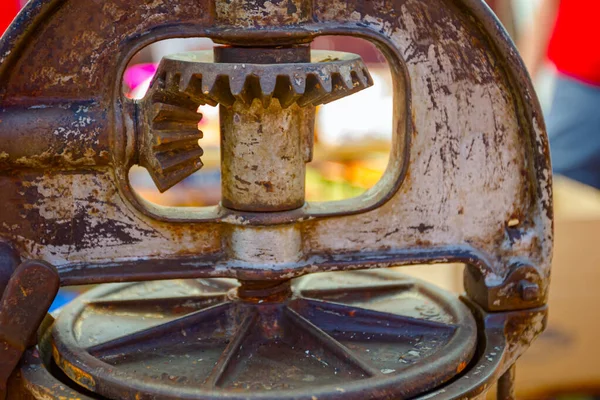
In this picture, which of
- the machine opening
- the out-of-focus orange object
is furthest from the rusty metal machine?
the machine opening

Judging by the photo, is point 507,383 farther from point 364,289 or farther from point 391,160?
point 391,160

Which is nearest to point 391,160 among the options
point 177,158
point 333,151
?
A: point 177,158

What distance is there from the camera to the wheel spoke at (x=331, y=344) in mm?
1029

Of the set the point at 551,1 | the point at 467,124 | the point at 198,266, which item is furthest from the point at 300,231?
the point at 551,1

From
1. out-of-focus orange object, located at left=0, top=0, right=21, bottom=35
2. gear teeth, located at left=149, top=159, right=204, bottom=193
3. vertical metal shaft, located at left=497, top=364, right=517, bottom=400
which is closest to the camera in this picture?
gear teeth, located at left=149, top=159, right=204, bottom=193

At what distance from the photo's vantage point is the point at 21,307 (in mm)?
1044

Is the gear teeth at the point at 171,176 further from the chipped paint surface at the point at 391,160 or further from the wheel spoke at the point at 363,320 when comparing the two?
the wheel spoke at the point at 363,320

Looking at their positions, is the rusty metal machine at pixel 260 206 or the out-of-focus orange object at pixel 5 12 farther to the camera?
the out-of-focus orange object at pixel 5 12

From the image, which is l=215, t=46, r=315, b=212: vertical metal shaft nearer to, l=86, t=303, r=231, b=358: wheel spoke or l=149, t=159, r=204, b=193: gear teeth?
l=149, t=159, r=204, b=193: gear teeth

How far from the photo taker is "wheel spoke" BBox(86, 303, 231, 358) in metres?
1.09

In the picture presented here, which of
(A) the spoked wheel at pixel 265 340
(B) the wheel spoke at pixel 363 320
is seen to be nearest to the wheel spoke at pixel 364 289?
(A) the spoked wheel at pixel 265 340

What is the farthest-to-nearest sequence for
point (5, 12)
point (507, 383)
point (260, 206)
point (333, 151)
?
point (333, 151)
point (5, 12)
point (507, 383)
point (260, 206)

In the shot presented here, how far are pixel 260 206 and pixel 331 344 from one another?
0.69 ft

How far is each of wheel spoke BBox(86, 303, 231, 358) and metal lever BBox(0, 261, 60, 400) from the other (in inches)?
3.4
